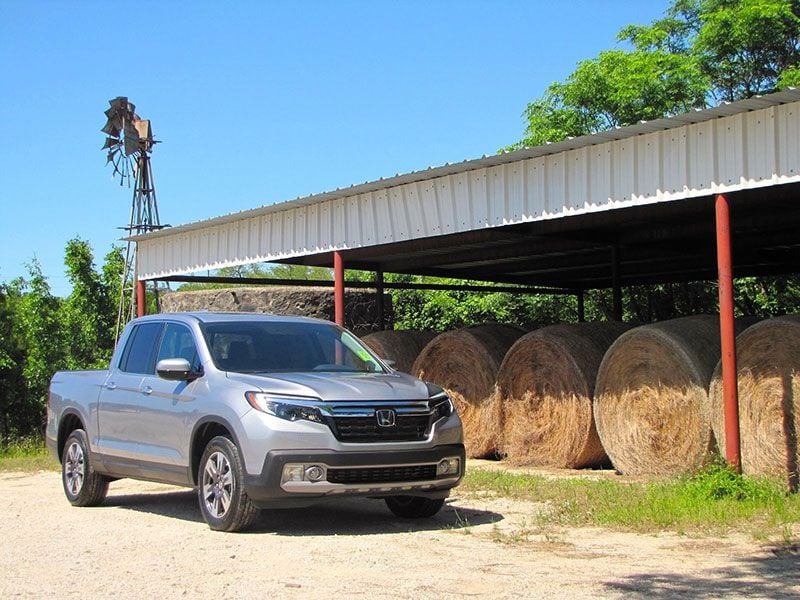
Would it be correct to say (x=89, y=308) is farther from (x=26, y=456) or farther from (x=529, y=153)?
(x=529, y=153)

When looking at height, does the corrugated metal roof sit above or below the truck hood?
above

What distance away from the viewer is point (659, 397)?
11.1m

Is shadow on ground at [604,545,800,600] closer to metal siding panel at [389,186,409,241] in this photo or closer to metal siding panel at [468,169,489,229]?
metal siding panel at [468,169,489,229]

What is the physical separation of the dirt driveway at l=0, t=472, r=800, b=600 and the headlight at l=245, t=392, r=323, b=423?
2.95ft

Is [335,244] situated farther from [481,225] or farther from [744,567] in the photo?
[744,567]

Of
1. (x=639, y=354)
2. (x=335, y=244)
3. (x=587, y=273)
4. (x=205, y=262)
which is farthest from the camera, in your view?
(x=587, y=273)

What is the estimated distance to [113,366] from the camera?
10.2 meters

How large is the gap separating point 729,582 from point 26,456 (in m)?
14.0

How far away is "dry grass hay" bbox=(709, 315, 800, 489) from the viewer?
971 cm

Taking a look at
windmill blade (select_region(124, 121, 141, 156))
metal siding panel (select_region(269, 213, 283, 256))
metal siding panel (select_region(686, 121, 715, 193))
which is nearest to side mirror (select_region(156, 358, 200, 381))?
metal siding panel (select_region(686, 121, 715, 193))

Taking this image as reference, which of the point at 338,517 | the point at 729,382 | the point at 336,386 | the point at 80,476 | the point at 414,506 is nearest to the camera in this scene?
the point at 336,386

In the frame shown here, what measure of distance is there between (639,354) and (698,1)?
2464 cm

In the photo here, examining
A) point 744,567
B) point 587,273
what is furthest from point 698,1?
point 744,567

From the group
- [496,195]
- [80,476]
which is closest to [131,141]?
[496,195]
